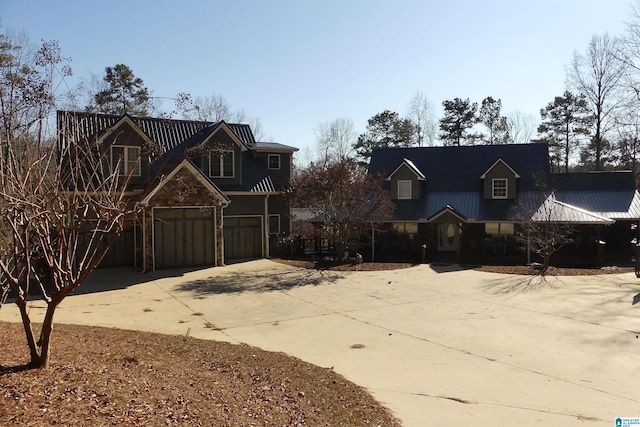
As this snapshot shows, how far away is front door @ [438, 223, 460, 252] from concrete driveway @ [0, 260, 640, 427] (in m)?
7.97

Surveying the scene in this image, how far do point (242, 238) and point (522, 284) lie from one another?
13654 millimetres

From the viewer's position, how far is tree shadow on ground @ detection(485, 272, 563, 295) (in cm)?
1565

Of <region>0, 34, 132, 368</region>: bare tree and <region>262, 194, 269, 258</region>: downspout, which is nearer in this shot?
<region>0, 34, 132, 368</region>: bare tree

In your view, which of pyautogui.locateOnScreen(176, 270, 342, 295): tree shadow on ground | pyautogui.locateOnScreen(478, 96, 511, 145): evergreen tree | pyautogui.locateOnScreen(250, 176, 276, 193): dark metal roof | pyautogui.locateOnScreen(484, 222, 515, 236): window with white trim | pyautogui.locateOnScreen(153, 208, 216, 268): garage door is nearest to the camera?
pyautogui.locateOnScreen(176, 270, 342, 295): tree shadow on ground

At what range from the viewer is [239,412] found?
545 cm

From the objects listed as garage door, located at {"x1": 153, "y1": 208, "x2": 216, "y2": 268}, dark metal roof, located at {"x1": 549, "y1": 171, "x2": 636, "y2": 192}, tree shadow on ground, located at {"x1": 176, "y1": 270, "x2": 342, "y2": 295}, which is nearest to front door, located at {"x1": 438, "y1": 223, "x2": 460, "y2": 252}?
dark metal roof, located at {"x1": 549, "y1": 171, "x2": 636, "y2": 192}

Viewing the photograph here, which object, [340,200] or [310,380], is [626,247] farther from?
[310,380]

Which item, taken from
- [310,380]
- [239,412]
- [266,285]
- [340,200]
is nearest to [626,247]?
[340,200]

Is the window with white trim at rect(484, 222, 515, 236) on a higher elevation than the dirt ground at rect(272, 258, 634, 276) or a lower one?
higher

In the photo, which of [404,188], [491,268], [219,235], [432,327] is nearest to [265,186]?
[219,235]

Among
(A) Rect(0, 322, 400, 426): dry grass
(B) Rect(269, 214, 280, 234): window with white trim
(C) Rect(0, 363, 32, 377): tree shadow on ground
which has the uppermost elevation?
(B) Rect(269, 214, 280, 234): window with white trim

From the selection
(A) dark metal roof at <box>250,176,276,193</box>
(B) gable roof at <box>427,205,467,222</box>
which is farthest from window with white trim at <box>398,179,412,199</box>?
(A) dark metal roof at <box>250,176,276,193</box>

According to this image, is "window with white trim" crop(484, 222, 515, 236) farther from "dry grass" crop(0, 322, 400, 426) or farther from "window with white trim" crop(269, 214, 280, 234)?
"dry grass" crop(0, 322, 400, 426)

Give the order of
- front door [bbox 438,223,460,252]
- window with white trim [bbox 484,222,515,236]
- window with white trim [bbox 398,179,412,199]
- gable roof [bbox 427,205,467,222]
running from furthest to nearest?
window with white trim [bbox 398,179,412,199]
front door [bbox 438,223,460,252]
window with white trim [bbox 484,222,515,236]
gable roof [bbox 427,205,467,222]
